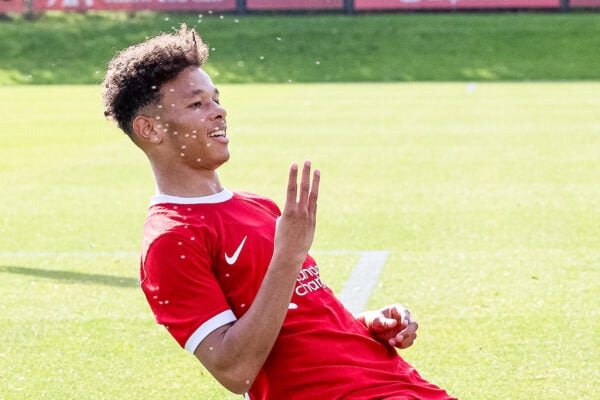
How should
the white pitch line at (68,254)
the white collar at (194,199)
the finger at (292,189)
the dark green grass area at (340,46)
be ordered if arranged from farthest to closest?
the dark green grass area at (340,46) < the white pitch line at (68,254) < the white collar at (194,199) < the finger at (292,189)

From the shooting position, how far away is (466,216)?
9.82m

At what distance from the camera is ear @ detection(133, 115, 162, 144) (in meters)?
3.47

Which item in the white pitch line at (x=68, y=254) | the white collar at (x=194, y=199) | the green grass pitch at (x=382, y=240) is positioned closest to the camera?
the white collar at (x=194, y=199)

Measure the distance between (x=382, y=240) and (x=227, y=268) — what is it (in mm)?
5605

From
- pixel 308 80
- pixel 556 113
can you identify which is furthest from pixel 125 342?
pixel 308 80

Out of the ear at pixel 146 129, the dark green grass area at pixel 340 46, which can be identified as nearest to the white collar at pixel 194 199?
the ear at pixel 146 129

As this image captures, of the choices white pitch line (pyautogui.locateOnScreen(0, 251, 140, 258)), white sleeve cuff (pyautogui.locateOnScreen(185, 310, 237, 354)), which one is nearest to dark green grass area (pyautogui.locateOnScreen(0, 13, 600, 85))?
white pitch line (pyautogui.locateOnScreen(0, 251, 140, 258))

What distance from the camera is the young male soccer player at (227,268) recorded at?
311 cm

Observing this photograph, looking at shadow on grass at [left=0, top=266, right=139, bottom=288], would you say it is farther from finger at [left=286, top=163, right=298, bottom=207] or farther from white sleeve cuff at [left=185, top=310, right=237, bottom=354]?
finger at [left=286, top=163, right=298, bottom=207]

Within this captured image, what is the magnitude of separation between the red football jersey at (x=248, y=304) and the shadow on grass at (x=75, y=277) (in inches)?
168

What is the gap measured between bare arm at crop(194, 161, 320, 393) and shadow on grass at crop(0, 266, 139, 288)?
4480 millimetres

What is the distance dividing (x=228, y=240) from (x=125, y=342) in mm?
3024

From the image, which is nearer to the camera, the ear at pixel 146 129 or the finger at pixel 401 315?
the ear at pixel 146 129

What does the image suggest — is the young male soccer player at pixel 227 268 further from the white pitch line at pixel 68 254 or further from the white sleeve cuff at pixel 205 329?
the white pitch line at pixel 68 254
